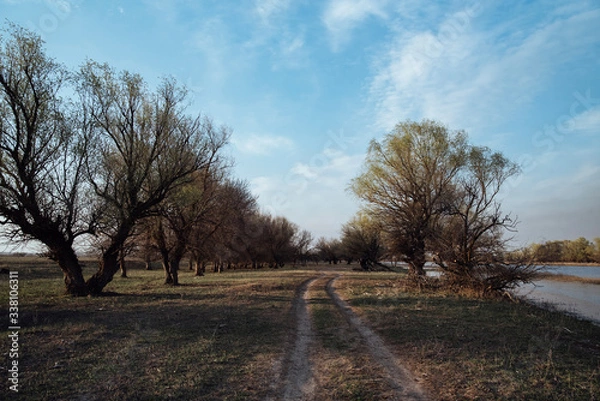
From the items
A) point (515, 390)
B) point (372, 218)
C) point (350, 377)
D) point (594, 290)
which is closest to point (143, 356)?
point (350, 377)

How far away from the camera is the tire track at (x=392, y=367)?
589cm

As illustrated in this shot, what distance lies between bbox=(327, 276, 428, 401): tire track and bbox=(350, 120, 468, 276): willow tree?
13.5m

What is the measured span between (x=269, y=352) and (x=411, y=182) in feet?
63.6

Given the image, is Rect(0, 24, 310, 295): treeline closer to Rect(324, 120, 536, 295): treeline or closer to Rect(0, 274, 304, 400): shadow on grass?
Rect(0, 274, 304, 400): shadow on grass

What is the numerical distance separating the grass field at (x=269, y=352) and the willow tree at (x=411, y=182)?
9871 mm

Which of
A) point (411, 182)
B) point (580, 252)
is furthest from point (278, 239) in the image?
point (580, 252)

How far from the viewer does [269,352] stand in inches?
320

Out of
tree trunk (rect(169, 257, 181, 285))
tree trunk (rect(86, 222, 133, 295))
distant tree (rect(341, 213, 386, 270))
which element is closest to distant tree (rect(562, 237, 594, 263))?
distant tree (rect(341, 213, 386, 270))

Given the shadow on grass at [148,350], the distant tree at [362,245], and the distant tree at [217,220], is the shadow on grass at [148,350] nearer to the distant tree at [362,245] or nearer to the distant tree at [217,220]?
the distant tree at [217,220]

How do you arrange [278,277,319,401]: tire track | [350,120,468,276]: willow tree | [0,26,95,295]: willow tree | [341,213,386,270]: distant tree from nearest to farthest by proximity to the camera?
[278,277,319,401]: tire track < [0,26,95,295]: willow tree < [350,120,468,276]: willow tree < [341,213,386,270]: distant tree

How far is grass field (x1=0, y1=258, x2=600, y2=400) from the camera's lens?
→ 233 inches

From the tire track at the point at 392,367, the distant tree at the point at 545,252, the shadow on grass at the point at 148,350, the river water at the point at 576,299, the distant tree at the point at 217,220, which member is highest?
the distant tree at the point at 217,220

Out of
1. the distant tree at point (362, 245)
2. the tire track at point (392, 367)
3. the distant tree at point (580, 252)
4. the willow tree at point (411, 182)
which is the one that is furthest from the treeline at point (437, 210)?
the distant tree at point (580, 252)

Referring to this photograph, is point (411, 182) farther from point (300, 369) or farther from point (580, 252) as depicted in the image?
point (580, 252)
